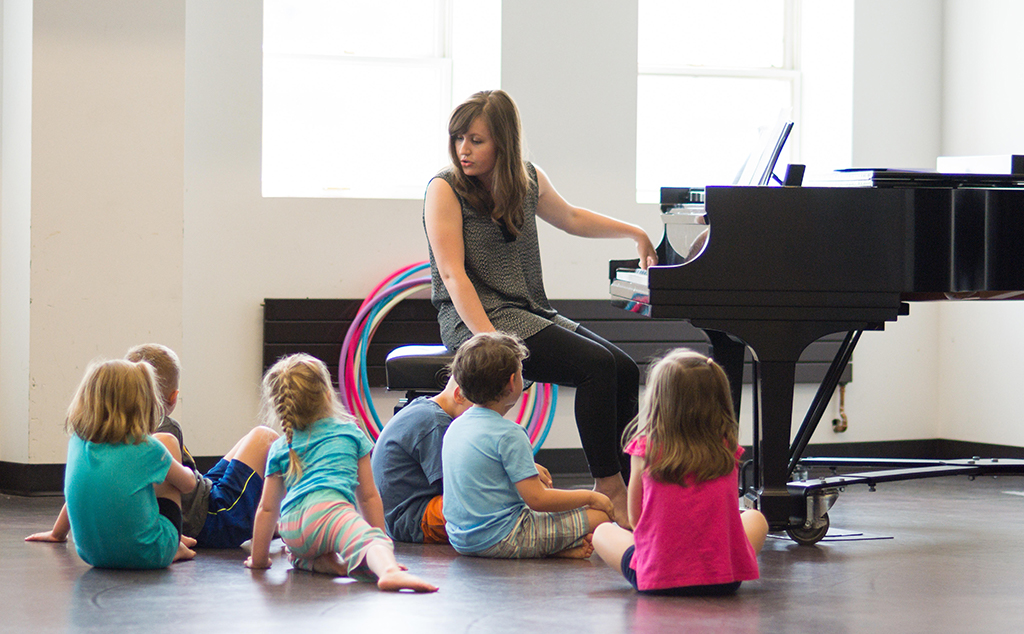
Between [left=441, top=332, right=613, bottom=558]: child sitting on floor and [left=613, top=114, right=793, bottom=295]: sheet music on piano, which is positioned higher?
[left=613, top=114, right=793, bottom=295]: sheet music on piano

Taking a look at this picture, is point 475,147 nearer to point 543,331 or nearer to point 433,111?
point 543,331

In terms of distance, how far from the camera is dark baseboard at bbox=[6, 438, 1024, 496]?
4.21m

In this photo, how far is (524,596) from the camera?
2.54 metres

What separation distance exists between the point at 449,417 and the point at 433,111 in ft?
7.36

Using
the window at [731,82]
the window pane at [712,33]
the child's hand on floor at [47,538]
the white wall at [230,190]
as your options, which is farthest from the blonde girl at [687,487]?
the window pane at [712,33]

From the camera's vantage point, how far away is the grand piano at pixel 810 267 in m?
3.02

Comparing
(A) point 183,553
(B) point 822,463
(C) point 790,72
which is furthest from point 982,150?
(A) point 183,553

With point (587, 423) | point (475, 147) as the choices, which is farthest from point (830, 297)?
point (475, 147)

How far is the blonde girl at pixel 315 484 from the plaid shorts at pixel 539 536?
15.0 inches

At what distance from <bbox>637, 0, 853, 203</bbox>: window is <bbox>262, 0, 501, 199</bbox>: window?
91 cm

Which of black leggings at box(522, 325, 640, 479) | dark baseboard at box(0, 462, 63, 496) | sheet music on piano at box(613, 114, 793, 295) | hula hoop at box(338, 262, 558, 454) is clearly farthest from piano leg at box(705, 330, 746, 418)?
dark baseboard at box(0, 462, 63, 496)

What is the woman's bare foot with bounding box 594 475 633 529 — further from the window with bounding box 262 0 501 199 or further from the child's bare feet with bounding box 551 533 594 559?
the window with bounding box 262 0 501 199

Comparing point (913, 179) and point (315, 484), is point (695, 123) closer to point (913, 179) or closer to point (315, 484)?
point (913, 179)

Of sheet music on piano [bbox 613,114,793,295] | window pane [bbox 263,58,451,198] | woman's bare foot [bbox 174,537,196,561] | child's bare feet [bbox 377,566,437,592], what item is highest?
window pane [bbox 263,58,451,198]
